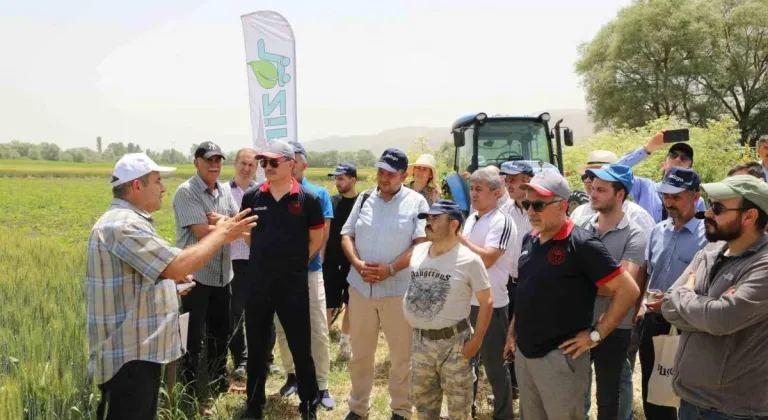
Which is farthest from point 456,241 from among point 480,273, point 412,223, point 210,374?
point 210,374

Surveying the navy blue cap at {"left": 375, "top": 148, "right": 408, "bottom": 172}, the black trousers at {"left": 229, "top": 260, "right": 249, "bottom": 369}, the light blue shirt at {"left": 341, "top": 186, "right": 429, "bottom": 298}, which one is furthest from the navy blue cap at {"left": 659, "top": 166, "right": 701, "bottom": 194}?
the black trousers at {"left": 229, "top": 260, "right": 249, "bottom": 369}

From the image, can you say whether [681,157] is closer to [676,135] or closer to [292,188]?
[676,135]

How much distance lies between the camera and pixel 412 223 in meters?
4.19

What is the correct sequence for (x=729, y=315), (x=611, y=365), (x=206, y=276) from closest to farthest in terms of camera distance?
(x=729, y=315), (x=611, y=365), (x=206, y=276)

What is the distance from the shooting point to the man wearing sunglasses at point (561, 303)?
2.75m

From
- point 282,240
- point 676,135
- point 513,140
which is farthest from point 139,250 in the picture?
point 513,140

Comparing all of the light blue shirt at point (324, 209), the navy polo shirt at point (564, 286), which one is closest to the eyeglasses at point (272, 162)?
the light blue shirt at point (324, 209)

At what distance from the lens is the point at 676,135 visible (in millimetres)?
4812

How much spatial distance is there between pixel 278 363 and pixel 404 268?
2241mm

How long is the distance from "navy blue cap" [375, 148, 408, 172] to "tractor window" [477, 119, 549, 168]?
5258mm

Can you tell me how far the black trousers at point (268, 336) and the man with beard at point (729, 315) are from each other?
8.12 ft

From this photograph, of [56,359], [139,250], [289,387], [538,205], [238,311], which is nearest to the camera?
[139,250]

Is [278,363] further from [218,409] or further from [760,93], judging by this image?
[760,93]

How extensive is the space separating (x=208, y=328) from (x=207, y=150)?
1425 millimetres
